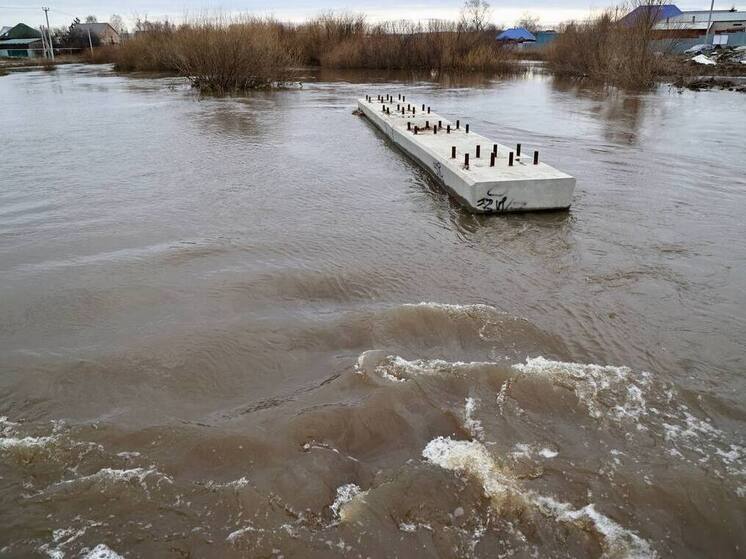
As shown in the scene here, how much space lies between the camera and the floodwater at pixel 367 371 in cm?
327

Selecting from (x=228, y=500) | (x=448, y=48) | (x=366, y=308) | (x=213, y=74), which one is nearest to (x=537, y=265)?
(x=366, y=308)

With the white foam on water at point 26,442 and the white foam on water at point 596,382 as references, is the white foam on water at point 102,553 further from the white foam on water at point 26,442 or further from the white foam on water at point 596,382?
the white foam on water at point 596,382

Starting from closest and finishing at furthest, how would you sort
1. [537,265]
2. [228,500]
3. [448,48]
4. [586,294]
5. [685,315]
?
[228,500] → [685,315] → [586,294] → [537,265] → [448,48]

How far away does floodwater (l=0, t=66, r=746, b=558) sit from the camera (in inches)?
129

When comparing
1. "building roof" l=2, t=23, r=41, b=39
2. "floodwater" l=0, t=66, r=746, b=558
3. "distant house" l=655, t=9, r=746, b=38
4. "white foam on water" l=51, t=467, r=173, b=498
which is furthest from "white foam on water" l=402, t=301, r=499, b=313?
"building roof" l=2, t=23, r=41, b=39

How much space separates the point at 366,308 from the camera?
5.79 meters

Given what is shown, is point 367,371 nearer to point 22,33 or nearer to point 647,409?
point 647,409

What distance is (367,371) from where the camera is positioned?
4.62 meters

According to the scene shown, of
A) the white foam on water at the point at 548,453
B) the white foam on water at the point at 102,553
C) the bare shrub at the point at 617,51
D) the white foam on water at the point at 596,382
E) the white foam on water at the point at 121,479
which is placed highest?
the bare shrub at the point at 617,51

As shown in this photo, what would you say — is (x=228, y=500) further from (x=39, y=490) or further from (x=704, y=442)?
(x=704, y=442)

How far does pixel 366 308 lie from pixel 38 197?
699 centimetres

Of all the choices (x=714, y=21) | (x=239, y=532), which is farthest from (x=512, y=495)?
(x=714, y=21)

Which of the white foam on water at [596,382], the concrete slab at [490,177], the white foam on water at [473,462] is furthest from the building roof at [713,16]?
the white foam on water at [473,462]

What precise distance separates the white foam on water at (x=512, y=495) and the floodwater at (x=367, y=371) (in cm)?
1
